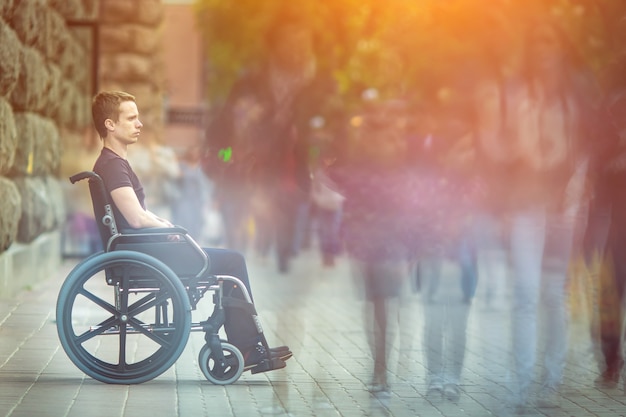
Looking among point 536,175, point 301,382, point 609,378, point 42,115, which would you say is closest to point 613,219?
point 609,378

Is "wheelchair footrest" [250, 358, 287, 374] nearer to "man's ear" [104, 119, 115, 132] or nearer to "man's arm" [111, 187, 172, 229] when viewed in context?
"man's arm" [111, 187, 172, 229]

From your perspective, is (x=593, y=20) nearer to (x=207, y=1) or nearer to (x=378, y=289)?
(x=378, y=289)

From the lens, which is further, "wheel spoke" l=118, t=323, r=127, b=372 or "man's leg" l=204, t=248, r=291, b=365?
"man's leg" l=204, t=248, r=291, b=365

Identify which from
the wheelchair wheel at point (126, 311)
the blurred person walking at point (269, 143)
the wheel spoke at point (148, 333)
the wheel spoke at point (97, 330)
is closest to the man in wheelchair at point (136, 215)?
the wheelchair wheel at point (126, 311)

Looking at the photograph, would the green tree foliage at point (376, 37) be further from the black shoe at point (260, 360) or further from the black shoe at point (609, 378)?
the black shoe at point (260, 360)

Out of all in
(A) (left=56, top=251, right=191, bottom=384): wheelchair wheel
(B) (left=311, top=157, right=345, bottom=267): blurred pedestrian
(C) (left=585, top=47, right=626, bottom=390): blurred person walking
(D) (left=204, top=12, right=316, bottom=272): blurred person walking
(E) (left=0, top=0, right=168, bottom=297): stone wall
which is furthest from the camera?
(B) (left=311, top=157, right=345, bottom=267): blurred pedestrian

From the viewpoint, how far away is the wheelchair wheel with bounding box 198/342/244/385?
26.1 feet

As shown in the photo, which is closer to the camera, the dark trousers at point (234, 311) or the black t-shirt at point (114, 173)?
the black t-shirt at point (114, 173)

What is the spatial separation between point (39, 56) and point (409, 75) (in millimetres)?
28258

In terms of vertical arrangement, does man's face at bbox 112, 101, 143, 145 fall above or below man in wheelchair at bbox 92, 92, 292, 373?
above

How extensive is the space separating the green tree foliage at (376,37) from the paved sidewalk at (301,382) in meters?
10.0

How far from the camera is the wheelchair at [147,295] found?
307 inches

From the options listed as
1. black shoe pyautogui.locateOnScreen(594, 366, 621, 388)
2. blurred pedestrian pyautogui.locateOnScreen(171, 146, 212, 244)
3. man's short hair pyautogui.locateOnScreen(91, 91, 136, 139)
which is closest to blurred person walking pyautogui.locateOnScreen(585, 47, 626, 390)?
black shoe pyautogui.locateOnScreen(594, 366, 621, 388)

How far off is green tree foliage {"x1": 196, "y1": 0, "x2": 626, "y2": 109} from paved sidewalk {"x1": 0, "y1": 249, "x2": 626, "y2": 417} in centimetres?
1005
